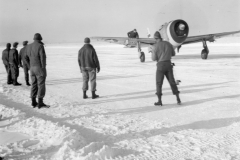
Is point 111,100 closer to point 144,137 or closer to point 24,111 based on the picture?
point 24,111

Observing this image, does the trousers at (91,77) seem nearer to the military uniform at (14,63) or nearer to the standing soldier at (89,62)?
the standing soldier at (89,62)

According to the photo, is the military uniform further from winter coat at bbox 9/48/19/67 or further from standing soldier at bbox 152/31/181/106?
standing soldier at bbox 152/31/181/106

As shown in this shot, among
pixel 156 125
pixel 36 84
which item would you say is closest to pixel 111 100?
pixel 36 84

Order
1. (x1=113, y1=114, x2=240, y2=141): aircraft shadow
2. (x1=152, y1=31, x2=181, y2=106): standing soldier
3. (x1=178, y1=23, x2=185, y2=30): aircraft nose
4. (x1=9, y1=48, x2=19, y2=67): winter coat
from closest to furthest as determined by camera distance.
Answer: (x1=113, y1=114, x2=240, y2=141): aircraft shadow, (x1=152, y1=31, x2=181, y2=106): standing soldier, (x1=9, y1=48, x2=19, y2=67): winter coat, (x1=178, y1=23, x2=185, y2=30): aircraft nose

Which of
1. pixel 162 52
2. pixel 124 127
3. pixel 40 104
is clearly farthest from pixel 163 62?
pixel 40 104

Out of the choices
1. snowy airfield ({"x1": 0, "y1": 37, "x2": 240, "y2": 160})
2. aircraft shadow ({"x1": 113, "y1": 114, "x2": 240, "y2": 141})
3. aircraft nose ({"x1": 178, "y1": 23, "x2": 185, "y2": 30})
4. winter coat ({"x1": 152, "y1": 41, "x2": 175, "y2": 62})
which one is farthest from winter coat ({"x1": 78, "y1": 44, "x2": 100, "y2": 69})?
aircraft nose ({"x1": 178, "y1": 23, "x2": 185, "y2": 30})

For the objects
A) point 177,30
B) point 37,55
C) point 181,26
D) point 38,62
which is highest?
point 181,26

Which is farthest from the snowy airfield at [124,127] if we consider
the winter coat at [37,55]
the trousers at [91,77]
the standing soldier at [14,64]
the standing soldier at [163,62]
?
the standing soldier at [14,64]

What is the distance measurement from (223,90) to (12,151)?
6.47 m

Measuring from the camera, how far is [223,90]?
309 inches

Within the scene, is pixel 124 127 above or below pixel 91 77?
below

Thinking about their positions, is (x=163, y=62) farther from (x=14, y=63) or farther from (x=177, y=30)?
(x=177, y=30)

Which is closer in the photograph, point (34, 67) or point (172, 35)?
point (34, 67)

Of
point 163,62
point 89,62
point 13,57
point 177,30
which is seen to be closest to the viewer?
point 163,62
